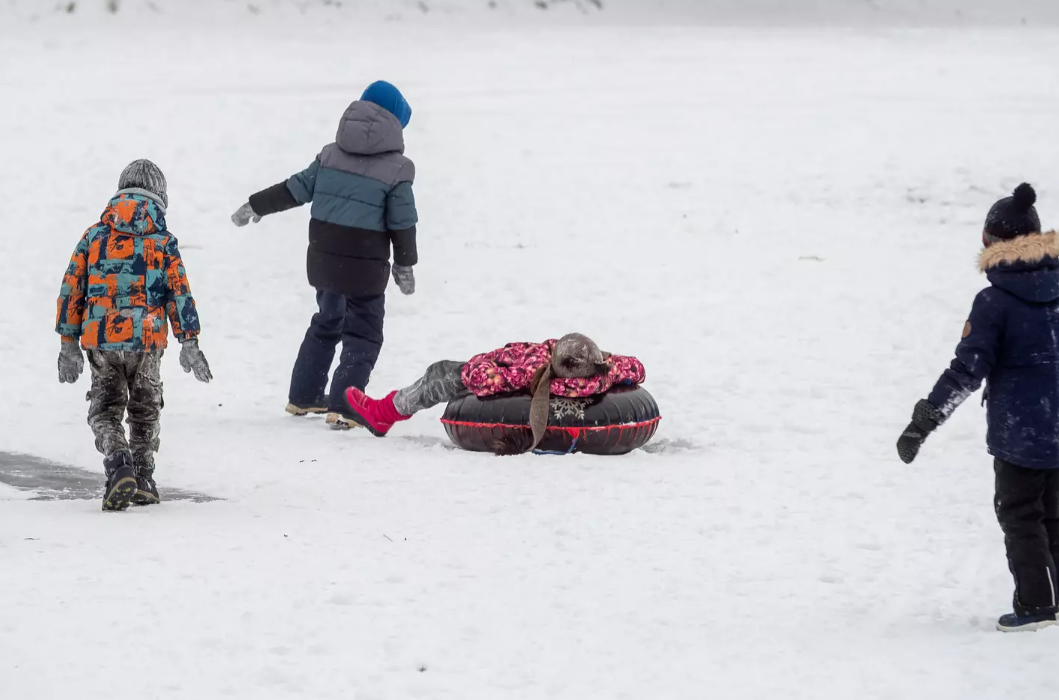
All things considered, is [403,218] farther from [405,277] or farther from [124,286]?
[124,286]

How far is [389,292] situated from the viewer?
15.1 metres

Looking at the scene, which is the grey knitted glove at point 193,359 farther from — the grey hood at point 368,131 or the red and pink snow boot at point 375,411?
the grey hood at point 368,131

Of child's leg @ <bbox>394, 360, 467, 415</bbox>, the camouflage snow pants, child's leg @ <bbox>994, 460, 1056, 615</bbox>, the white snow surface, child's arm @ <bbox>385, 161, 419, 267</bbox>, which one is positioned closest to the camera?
child's leg @ <bbox>994, 460, 1056, 615</bbox>

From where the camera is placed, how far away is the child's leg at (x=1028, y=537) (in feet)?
16.4

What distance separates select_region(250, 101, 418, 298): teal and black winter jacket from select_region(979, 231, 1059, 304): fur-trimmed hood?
4.40 m

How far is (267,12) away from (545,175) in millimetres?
48543

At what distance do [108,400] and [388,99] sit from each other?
9.98ft

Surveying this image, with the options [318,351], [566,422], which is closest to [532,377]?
[566,422]

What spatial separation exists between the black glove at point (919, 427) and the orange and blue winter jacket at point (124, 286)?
343 cm

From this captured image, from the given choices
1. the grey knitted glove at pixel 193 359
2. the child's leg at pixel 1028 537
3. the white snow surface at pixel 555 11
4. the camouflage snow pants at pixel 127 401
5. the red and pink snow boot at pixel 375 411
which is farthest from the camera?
the white snow surface at pixel 555 11

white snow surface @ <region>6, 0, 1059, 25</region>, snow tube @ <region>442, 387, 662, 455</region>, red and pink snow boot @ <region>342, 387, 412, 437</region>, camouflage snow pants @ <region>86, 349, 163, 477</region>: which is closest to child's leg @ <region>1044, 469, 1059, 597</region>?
snow tube @ <region>442, 387, 662, 455</region>

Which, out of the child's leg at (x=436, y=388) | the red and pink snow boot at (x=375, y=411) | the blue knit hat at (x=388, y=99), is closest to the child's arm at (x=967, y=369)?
the child's leg at (x=436, y=388)

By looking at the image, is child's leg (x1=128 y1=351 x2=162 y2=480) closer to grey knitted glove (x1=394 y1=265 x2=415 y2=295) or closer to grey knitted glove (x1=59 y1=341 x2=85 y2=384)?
grey knitted glove (x1=59 y1=341 x2=85 y2=384)

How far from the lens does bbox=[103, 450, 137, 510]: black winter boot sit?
645 centimetres
